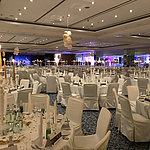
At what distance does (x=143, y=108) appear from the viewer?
3.74 meters

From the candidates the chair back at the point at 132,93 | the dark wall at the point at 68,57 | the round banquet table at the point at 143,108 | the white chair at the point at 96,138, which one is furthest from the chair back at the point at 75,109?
the dark wall at the point at 68,57

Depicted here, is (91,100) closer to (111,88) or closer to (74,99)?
(111,88)

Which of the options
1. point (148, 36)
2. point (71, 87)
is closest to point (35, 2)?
point (71, 87)

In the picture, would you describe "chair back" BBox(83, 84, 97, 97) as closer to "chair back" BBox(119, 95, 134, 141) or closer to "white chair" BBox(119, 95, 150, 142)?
"chair back" BBox(119, 95, 134, 141)

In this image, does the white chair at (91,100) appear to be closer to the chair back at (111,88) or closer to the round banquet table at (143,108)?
the chair back at (111,88)

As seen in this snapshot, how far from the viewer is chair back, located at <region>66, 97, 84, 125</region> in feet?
9.88

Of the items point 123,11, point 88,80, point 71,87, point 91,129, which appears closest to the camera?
point 91,129

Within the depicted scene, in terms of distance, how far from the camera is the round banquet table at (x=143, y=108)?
3.62m

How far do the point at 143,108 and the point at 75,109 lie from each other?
5.09 ft

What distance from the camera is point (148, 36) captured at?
14.4 meters

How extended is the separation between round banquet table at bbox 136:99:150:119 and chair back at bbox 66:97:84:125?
4.86ft

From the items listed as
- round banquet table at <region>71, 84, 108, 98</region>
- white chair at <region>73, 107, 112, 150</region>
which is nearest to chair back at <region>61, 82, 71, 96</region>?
round banquet table at <region>71, 84, 108, 98</region>

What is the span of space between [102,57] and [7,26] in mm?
22163

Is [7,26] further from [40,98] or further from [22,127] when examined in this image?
[22,127]
